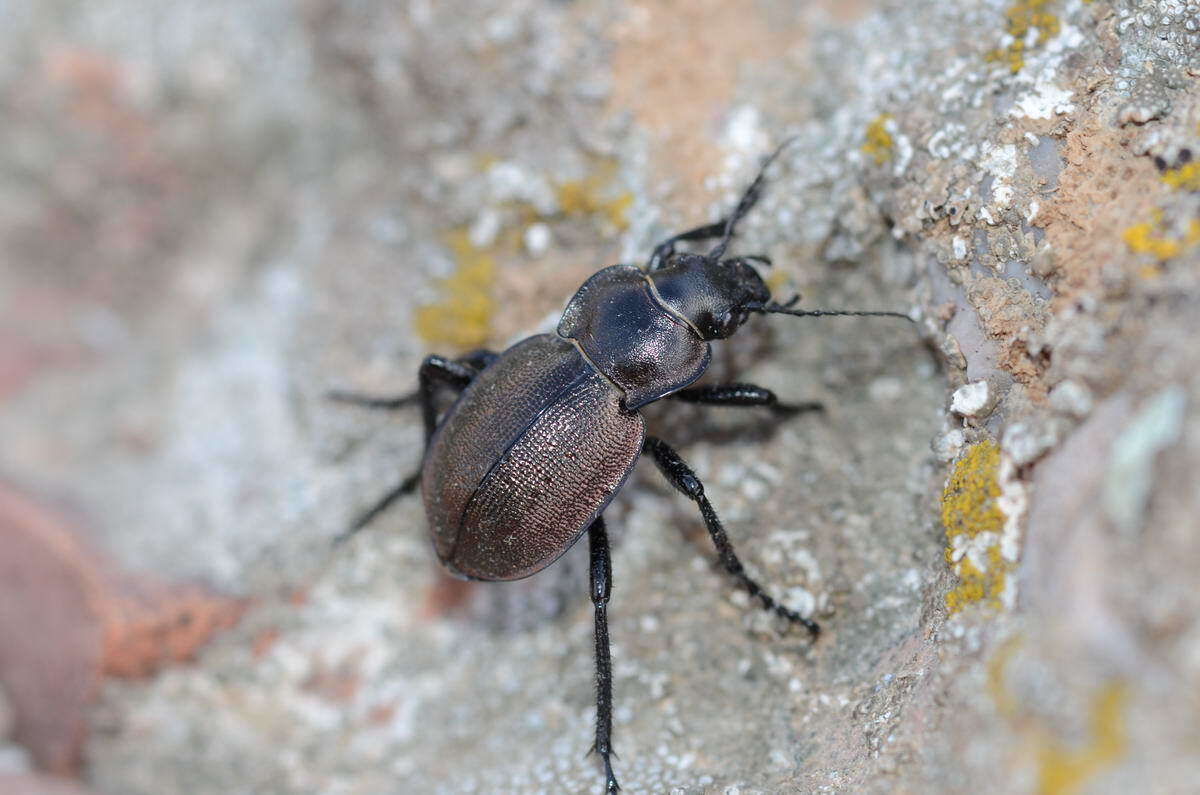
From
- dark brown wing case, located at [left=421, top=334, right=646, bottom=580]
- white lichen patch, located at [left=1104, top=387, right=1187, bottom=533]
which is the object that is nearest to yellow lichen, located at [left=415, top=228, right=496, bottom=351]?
dark brown wing case, located at [left=421, top=334, right=646, bottom=580]

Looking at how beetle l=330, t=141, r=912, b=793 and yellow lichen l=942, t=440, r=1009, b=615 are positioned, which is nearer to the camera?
yellow lichen l=942, t=440, r=1009, b=615

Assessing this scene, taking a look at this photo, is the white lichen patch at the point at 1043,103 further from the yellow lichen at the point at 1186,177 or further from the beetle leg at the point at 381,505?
the beetle leg at the point at 381,505

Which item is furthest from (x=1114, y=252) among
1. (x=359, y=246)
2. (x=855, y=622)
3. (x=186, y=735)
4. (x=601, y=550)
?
(x=186, y=735)

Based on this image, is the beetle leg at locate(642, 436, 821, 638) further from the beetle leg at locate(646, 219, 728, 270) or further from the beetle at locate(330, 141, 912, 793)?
the beetle leg at locate(646, 219, 728, 270)

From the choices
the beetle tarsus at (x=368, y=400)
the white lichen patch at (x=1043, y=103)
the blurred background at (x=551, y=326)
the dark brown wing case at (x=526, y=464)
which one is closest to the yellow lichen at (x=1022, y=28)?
the blurred background at (x=551, y=326)

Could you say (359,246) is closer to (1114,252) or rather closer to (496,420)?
(496,420)
